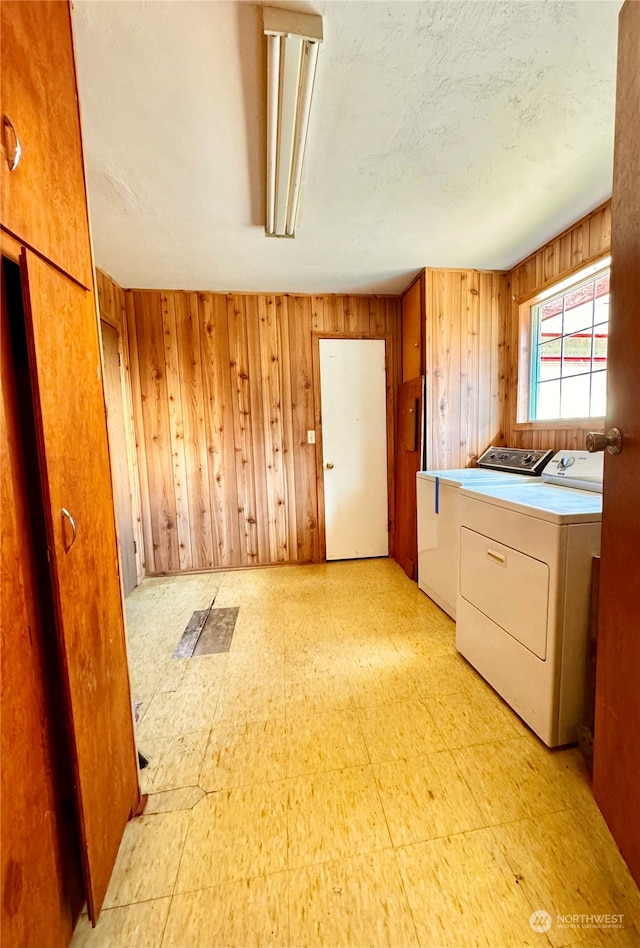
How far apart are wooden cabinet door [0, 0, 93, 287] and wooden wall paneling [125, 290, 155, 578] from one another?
2157 mm

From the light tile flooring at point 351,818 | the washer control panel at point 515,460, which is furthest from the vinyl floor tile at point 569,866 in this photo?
the washer control panel at point 515,460

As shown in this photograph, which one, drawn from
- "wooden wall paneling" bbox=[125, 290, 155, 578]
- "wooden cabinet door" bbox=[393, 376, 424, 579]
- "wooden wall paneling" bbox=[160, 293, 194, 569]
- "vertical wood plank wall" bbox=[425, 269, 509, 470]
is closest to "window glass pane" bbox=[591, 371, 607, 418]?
"vertical wood plank wall" bbox=[425, 269, 509, 470]

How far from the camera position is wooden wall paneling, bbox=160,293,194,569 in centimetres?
290

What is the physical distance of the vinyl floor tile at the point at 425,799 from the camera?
3.44 ft

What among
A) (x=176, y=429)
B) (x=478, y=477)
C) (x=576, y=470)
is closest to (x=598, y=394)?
(x=576, y=470)

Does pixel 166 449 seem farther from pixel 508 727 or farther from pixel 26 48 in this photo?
pixel 508 727

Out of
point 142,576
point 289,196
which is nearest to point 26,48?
point 289,196

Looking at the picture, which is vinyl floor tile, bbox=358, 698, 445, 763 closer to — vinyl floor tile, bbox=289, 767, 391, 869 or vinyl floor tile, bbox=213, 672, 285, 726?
vinyl floor tile, bbox=289, 767, 391, 869

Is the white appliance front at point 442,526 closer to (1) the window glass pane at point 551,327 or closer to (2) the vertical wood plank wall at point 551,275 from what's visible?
(2) the vertical wood plank wall at point 551,275

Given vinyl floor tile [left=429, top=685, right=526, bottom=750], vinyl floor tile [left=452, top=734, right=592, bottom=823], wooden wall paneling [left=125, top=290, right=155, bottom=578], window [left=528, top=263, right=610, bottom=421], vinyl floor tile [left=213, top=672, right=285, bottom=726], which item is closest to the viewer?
vinyl floor tile [left=452, top=734, right=592, bottom=823]

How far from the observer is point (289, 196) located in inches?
67.0

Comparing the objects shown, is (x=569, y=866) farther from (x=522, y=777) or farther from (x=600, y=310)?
(x=600, y=310)

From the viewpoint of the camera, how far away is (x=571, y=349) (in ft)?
7.36

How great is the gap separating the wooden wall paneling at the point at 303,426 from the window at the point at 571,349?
1757 mm
